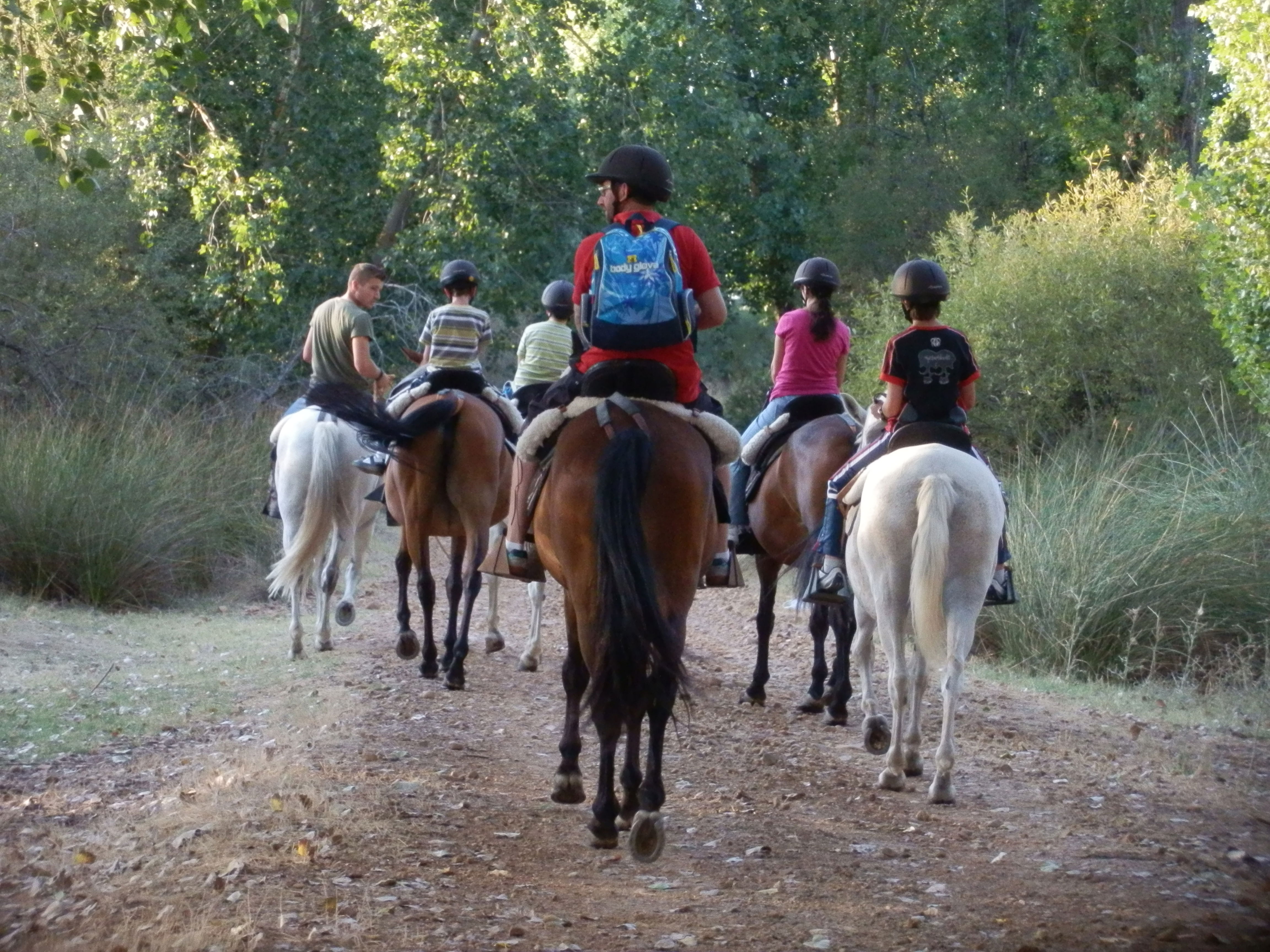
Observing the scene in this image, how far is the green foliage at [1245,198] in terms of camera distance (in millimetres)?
13422

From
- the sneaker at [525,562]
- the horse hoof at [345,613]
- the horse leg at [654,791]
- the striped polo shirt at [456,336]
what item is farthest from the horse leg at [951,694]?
the horse hoof at [345,613]

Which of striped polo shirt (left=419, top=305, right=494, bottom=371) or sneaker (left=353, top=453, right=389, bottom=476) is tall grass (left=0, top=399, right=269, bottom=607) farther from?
striped polo shirt (left=419, top=305, right=494, bottom=371)

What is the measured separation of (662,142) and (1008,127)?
11184mm

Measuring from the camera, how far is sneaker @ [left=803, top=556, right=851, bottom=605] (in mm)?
7902

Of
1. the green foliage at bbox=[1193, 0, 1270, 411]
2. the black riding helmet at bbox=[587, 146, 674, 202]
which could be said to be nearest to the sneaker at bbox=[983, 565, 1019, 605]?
the black riding helmet at bbox=[587, 146, 674, 202]

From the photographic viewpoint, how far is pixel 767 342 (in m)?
34.8

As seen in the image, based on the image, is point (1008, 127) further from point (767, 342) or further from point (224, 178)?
point (224, 178)

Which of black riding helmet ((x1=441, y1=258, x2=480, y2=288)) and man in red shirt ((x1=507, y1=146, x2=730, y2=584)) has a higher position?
black riding helmet ((x1=441, y1=258, x2=480, y2=288))

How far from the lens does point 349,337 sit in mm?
10641

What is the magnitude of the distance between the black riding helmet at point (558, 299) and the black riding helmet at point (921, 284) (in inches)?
169

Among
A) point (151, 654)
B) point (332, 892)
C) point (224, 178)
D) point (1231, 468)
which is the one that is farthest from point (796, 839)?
point (224, 178)

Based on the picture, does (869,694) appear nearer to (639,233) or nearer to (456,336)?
(639,233)

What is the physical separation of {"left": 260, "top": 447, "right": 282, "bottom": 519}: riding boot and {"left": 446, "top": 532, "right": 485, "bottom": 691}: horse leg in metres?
2.00

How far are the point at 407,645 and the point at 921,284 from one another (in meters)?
4.75
